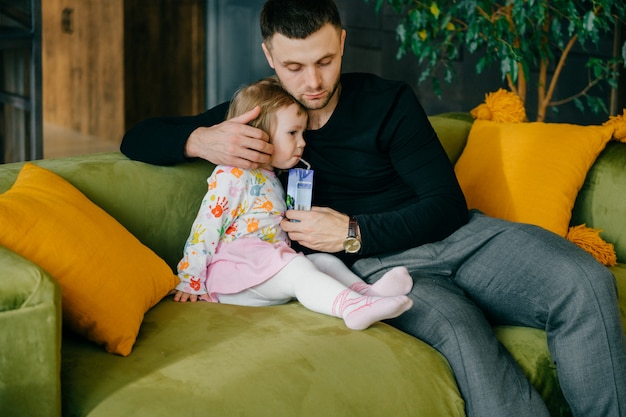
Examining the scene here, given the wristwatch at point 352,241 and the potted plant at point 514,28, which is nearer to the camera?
the wristwatch at point 352,241

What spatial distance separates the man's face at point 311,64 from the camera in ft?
6.39

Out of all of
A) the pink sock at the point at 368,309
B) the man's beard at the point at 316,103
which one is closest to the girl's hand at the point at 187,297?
the pink sock at the point at 368,309

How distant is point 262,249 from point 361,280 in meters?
0.24

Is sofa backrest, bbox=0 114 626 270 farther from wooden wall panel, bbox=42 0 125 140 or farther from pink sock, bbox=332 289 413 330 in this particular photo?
wooden wall panel, bbox=42 0 125 140

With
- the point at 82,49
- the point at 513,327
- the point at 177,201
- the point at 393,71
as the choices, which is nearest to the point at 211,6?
the point at 82,49

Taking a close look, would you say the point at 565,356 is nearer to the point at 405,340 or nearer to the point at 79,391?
the point at 405,340

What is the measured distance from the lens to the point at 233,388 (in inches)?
57.9

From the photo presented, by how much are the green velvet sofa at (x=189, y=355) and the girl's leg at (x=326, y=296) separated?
3 cm

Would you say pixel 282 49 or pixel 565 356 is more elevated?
pixel 282 49

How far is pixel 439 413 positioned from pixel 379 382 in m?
0.14

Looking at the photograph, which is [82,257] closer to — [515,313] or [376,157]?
[376,157]

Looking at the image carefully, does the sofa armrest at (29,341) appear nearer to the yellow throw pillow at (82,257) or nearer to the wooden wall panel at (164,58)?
the yellow throw pillow at (82,257)

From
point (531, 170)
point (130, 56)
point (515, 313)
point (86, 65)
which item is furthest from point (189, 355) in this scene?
point (86, 65)

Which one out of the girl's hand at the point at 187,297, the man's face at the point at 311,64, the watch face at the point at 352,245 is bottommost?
the girl's hand at the point at 187,297
